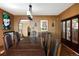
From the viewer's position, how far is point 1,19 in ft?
22.3

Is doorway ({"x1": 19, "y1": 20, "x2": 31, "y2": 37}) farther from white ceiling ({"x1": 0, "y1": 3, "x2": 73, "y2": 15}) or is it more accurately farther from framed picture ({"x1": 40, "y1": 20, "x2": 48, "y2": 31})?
white ceiling ({"x1": 0, "y1": 3, "x2": 73, "y2": 15})

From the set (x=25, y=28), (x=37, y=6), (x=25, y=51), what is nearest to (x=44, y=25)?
(x=25, y=28)

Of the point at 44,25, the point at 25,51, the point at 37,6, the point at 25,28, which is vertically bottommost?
the point at 25,51

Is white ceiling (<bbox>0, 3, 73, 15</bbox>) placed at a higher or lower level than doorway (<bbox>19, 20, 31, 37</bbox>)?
higher

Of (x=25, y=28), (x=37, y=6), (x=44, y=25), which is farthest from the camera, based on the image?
(x=44, y=25)

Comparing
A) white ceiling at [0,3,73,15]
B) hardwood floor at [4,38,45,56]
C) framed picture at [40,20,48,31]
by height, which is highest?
white ceiling at [0,3,73,15]

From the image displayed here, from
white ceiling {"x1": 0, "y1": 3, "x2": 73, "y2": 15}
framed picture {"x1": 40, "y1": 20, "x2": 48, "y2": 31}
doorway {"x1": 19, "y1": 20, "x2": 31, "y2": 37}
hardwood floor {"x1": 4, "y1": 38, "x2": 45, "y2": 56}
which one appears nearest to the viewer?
hardwood floor {"x1": 4, "y1": 38, "x2": 45, "y2": 56}

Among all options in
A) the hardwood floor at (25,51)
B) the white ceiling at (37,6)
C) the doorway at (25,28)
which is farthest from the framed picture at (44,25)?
the hardwood floor at (25,51)

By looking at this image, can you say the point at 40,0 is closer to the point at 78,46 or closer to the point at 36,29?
the point at 78,46

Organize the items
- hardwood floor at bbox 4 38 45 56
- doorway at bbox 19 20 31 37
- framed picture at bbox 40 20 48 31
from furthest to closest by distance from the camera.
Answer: framed picture at bbox 40 20 48 31 → doorway at bbox 19 20 31 37 → hardwood floor at bbox 4 38 45 56

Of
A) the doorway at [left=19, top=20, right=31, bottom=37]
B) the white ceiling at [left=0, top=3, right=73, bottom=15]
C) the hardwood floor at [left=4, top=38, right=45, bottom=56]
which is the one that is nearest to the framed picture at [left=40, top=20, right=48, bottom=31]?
the doorway at [left=19, top=20, right=31, bottom=37]

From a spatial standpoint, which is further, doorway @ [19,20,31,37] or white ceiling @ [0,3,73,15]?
doorway @ [19,20,31,37]

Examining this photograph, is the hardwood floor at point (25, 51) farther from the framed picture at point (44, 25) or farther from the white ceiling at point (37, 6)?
the framed picture at point (44, 25)

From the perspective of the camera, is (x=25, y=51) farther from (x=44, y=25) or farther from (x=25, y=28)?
(x=44, y=25)
